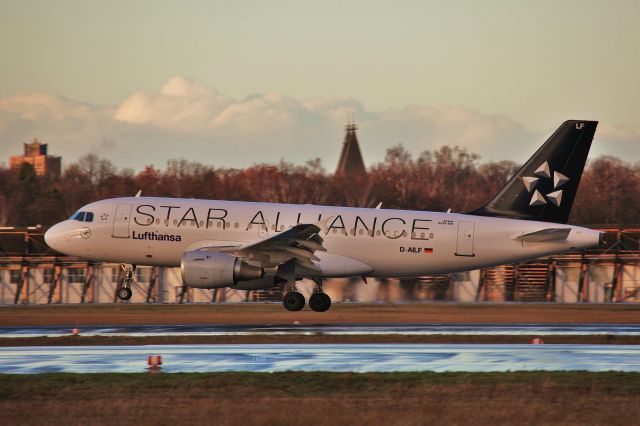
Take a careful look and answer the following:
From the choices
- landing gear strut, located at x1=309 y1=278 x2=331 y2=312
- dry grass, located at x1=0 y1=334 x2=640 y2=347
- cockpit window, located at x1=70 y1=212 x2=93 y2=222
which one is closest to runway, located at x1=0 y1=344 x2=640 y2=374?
dry grass, located at x1=0 y1=334 x2=640 y2=347

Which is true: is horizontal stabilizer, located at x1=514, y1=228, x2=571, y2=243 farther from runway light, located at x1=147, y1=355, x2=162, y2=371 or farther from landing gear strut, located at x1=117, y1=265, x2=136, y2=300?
runway light, located at x1=147, y1=355, x2=162, y2=371

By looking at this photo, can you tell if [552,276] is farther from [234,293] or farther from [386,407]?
[386,407]

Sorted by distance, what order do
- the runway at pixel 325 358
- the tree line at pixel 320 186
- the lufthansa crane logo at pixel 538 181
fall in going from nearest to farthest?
the runway at pixel 325 358
the lufthansa crane logo at pixel 538 181
the tree line at pixel 320 186

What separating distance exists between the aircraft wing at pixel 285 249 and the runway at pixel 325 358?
7.08 meters

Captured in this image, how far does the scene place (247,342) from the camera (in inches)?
1193

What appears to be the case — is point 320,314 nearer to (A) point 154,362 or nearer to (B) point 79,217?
(B) point 79,217

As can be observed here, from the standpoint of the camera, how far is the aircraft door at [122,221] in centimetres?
3850

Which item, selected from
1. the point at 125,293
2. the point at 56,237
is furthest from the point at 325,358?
the point at 56,237

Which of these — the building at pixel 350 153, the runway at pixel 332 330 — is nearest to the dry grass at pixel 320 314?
the runway at pixel 332 330

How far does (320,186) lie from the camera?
111 meters

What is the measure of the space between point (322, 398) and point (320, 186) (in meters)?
91.1

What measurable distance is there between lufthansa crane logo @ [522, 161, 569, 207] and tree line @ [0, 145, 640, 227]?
2373 inches

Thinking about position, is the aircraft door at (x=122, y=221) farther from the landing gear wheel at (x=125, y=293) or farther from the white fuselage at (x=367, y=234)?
the landing gear wheel at (x=125, y=293)

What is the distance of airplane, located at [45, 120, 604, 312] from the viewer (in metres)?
37.3
